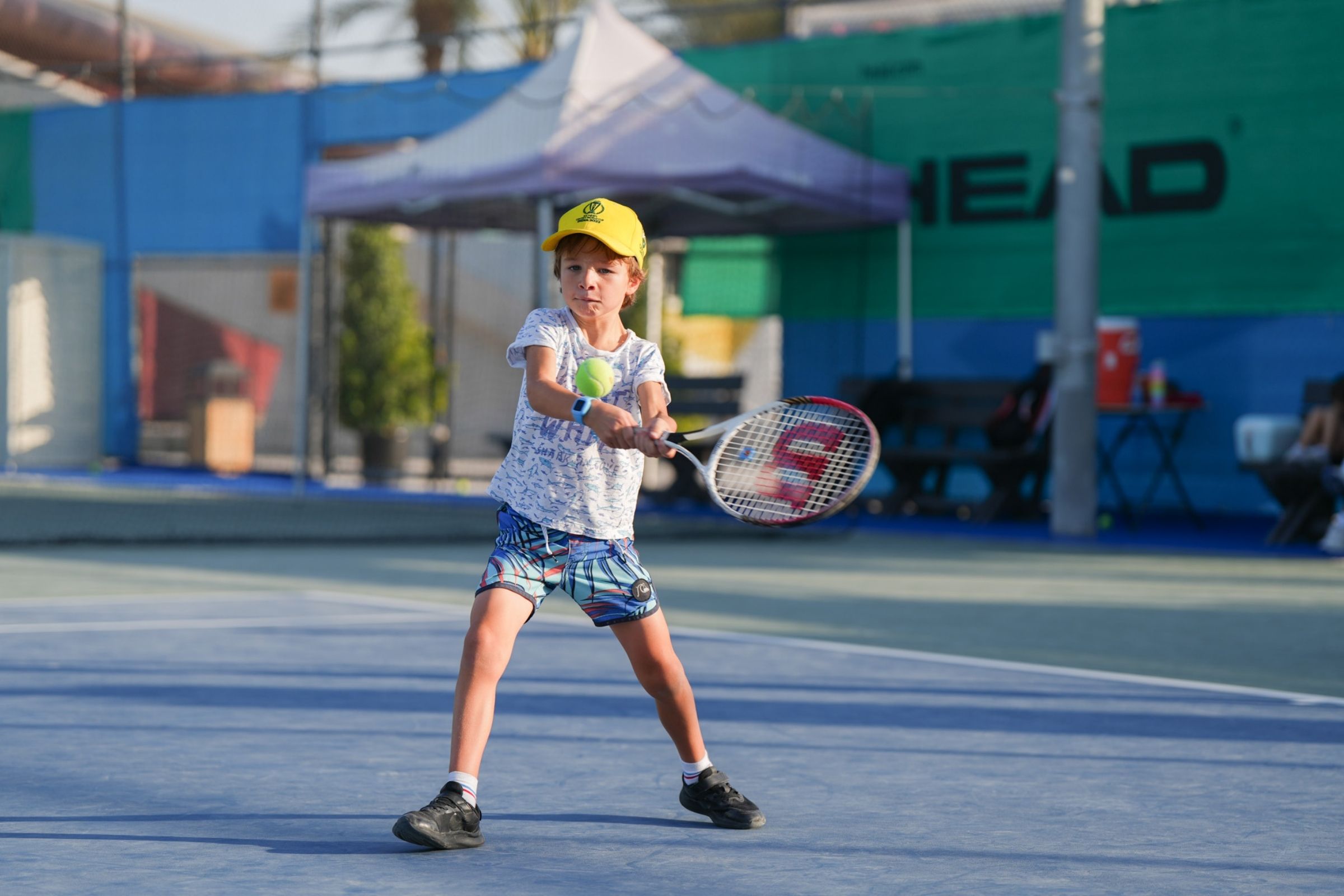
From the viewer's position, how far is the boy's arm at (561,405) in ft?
11.7

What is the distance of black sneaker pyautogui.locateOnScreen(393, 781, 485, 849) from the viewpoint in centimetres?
362

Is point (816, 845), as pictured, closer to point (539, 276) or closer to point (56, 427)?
point (539, 276)

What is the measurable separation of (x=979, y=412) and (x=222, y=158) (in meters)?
10.1

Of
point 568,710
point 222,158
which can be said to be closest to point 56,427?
point 222,158

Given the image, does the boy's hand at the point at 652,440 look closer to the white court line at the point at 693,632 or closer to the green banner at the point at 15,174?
the white court line at the point at 693,632

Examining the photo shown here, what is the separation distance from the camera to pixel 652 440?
3.57 m

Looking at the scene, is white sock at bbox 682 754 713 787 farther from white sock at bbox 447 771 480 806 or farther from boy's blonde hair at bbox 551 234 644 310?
boy's blonde hair at bbox 551 234 644 310

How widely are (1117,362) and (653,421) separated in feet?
35.5

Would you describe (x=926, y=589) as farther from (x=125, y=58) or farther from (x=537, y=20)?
(x=537, y=20)

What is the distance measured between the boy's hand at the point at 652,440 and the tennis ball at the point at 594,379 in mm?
167

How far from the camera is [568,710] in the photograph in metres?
5.49

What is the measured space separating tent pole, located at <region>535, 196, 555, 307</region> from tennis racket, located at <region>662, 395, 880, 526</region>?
8.65m

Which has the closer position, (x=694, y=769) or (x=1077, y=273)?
(x=694, y=769)

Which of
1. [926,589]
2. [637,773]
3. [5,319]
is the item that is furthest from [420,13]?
[637,773]
